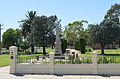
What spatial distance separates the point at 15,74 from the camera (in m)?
12.2

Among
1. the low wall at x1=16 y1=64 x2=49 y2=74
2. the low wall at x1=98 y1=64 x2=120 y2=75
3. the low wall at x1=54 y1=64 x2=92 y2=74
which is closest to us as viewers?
the low wall at x1=98 y1=64 x2=120 y2=75

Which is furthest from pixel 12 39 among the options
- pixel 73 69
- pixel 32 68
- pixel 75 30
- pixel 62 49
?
pixel 73 69

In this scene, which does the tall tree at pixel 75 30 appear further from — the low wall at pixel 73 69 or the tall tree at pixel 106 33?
the low wall at pixel 73 69

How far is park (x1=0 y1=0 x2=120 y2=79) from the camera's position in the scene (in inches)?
470

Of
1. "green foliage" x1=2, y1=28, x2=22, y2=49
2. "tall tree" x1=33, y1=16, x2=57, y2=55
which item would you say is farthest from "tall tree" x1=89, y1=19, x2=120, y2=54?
"green foliage" x1=2, y1=28, x2=22, y2=49

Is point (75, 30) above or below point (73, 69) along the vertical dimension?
above

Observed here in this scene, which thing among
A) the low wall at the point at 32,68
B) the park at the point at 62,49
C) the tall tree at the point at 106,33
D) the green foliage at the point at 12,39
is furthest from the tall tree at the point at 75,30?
the low wall at the point at 32,68

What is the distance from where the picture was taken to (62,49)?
3616cm

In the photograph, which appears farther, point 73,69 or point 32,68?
point 32,68

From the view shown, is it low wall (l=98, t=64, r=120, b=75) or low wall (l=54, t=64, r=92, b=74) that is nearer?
low wall (l=98, t=64, r=120, b=75)

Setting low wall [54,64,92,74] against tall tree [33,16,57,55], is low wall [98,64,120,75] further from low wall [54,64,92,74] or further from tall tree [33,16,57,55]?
tall tree [33,16,57,55]

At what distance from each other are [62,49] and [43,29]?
688cm

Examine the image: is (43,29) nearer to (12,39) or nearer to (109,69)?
(12,39)

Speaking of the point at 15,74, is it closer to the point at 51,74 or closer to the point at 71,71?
the point at 51,74
